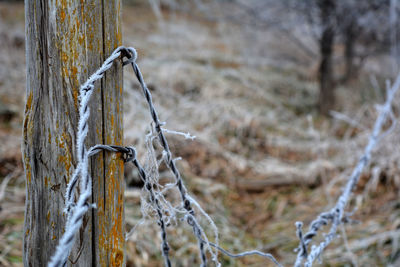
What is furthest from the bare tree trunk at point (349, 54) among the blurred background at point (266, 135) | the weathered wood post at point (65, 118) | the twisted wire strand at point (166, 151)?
the weathered wood post at point (65, 118)

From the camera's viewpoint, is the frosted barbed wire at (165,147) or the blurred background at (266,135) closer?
the frosted barbed wire at (165,147)

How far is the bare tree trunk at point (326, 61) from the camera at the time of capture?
5270mm

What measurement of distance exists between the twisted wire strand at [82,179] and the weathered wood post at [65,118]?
1.4 inches

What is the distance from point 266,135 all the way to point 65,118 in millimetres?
4193

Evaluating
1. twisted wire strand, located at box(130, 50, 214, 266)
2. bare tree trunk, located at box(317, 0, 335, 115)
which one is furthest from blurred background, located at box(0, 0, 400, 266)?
twisted wire strand, located at box(130, 50, 214, 266)

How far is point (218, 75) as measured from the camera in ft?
21.8

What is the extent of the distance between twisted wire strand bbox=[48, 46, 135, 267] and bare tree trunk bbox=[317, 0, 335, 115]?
5183 mm

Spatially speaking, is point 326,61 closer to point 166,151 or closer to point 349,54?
point 349,54

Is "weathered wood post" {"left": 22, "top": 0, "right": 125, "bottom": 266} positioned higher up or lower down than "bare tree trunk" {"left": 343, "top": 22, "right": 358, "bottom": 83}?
lower down

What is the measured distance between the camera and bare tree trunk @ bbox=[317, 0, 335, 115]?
5.27 m

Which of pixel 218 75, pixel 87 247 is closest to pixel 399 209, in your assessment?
pixel 87 247

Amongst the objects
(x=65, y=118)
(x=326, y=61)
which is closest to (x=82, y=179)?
(x=65, y=118)

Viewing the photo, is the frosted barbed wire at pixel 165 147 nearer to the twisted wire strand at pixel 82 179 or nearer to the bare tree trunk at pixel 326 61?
the twisted wire strand at pixel 82 179

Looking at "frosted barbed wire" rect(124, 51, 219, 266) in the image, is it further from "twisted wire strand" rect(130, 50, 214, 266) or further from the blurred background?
the blurred background
